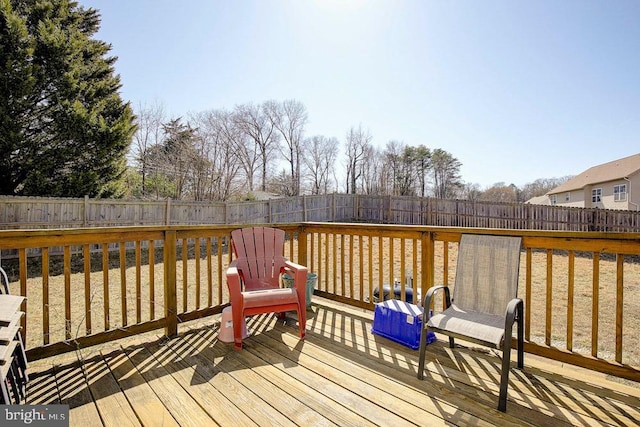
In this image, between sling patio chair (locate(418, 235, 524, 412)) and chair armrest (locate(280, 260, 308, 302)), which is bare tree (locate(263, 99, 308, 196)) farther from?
sling patio chair (locate(418, 235, 524, 412))

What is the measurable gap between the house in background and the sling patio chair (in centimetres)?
1947

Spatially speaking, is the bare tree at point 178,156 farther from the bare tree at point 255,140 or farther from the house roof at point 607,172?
the house roof at point 607,172

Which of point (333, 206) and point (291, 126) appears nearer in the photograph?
point (333, 206)

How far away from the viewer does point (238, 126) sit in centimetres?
2000

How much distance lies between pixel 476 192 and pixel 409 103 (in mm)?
22770

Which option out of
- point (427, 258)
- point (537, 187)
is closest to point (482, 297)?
point (427, 258)

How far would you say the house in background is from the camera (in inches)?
605

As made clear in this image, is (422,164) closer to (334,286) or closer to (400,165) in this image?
(400,165)

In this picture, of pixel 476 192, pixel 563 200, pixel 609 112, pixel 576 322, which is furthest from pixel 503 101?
pixel 476 192

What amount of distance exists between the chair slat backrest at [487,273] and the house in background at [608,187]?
19.5 m

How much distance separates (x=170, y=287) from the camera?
2.68m

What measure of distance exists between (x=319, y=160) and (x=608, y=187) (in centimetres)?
1837

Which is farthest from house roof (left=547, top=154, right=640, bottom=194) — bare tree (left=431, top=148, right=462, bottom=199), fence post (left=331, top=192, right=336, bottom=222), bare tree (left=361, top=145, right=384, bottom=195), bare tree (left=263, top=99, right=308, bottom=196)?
bare tree (left=263, top=99, right=308, bottom=196)

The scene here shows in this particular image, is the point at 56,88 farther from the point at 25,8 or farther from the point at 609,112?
the point at 609,112
